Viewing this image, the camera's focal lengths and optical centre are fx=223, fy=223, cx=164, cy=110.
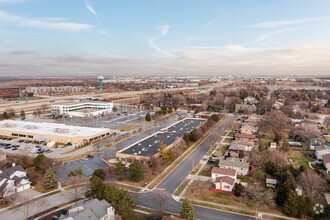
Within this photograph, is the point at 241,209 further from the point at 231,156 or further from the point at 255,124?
the point at 255,124

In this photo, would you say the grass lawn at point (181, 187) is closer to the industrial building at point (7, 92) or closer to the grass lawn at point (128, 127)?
the grass lawn at point (128, 127)

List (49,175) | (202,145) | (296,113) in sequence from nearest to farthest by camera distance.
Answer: (49,175), (202,145), (296,113)

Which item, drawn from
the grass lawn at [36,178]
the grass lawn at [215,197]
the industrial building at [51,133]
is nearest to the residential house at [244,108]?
the industrial building at [51,133]

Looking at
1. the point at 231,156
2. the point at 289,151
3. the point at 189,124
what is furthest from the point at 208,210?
the point at 189,124

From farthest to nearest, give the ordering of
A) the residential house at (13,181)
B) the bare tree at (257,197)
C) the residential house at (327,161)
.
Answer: the residential house at (327,161)
the residential house at (13,181)
the bare tree at (257,197)

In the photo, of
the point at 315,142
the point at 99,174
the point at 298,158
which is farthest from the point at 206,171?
the point at 315,142

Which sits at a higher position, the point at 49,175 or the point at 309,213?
the point at 49,175
